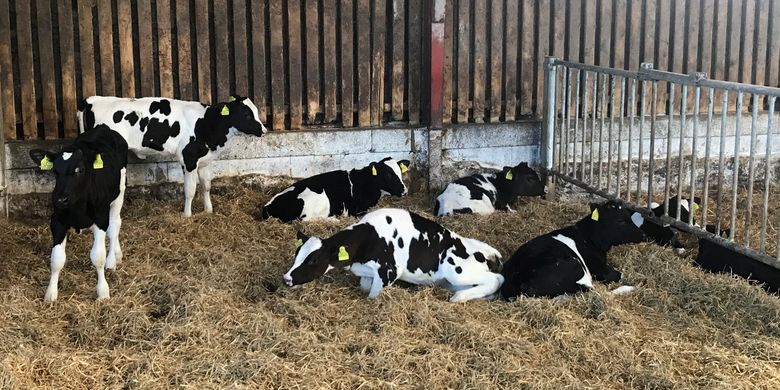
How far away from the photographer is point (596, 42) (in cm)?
1131

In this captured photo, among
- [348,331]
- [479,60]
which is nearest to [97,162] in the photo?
[348,331]

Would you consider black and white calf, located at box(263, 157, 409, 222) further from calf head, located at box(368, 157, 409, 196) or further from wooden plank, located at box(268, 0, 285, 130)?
wooden plank, located at box(268, 0, 285, 130)

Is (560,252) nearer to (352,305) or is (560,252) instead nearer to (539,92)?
(352,305)

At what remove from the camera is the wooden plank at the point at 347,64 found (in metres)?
10.4

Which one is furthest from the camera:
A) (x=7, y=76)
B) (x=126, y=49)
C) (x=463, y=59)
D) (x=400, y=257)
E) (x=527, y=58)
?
(x=527, y=58)

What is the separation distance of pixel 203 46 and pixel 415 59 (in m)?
2.54

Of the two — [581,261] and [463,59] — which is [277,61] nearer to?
[463,59]

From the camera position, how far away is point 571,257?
23.6 ft

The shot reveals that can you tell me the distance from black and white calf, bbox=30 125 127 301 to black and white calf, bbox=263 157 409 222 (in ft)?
8.00

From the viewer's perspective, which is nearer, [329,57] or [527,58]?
[329,57]

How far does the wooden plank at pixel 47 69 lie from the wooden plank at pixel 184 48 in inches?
52.3

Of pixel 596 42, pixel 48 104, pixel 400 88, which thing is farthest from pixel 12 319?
pixel 596 42

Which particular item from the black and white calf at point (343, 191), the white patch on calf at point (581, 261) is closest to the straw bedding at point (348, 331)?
the white patch on calf at point (581, 261)

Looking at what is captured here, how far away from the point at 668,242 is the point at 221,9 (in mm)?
5408
